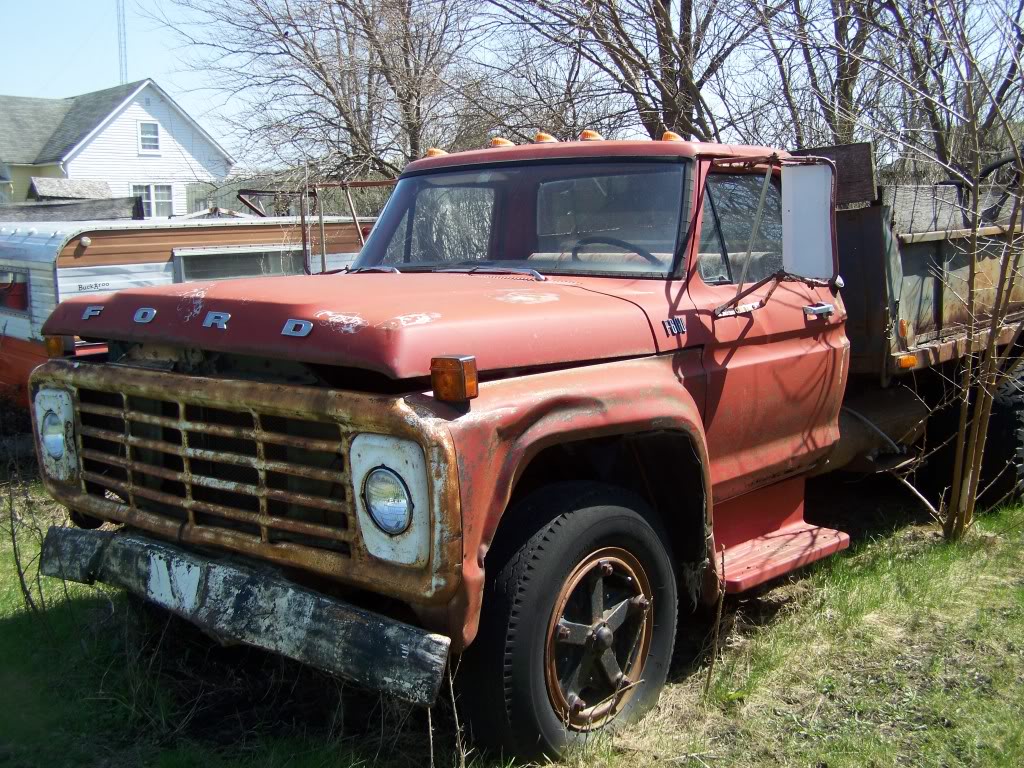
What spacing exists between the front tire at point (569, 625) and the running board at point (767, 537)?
0.55 meters

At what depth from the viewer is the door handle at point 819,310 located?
4453 millimetres

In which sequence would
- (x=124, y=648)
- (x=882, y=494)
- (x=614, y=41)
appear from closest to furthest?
(x=124, y=648) < (x=882, y=494) < (x=614, y=41)

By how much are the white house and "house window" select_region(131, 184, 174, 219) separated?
0.03m

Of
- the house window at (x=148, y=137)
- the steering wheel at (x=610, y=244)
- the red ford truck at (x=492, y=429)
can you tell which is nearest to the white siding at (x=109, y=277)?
the red ford truck at (x=492, y=429)

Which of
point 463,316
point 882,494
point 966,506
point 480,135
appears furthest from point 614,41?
point 463,316

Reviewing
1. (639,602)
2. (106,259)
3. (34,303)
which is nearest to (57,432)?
(639,602)

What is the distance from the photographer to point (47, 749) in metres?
3.35

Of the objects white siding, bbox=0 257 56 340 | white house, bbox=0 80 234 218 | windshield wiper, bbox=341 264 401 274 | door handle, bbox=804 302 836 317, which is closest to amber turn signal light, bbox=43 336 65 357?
windshield wiper, bbox=341 264 401 274

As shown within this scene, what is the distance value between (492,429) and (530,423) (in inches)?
7.0

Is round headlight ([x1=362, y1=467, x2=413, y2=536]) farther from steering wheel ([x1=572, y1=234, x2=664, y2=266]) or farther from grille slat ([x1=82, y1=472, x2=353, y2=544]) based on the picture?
steering wheel ([x1=572, y1=234, x2=664, y2=266])

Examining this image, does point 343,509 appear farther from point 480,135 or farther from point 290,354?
point 480,135

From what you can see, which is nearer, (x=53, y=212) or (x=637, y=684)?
(x=637, y=684)

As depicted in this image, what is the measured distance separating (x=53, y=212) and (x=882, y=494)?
831 cm

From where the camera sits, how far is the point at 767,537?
14.6ft
